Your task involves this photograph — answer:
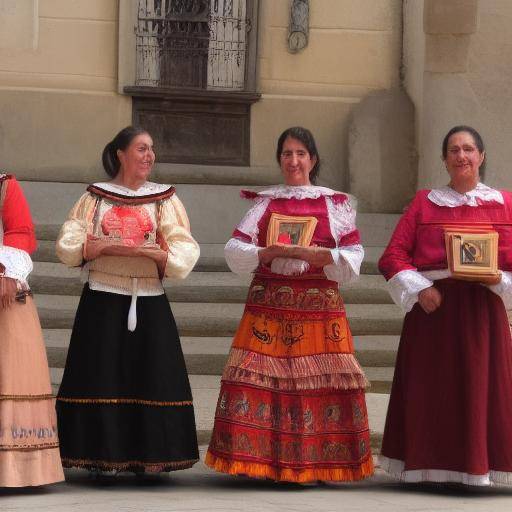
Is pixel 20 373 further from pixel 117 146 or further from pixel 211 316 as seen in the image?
pixel 211 316

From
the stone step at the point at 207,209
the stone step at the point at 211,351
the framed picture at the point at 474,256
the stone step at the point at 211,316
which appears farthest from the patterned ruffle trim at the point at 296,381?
the stone step at the point at 207,209

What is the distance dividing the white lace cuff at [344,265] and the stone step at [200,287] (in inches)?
124

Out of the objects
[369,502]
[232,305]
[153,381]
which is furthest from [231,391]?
[232,305]

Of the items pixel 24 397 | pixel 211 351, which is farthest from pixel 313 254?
pixel 211 351

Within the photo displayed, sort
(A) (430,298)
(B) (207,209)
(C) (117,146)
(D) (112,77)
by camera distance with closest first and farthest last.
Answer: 1. (A) (430,298)
2. (C) (117,146)
3. (B) (207,209)
4. (D) (112,77)

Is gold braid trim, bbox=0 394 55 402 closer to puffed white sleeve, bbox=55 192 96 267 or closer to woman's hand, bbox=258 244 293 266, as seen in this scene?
puffed white sleeve, bbox=55 192 96 267

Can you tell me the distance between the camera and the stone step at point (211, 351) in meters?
9.84

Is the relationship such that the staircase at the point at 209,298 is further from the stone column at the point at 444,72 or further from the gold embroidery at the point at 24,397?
the gold embroidery at the point at 24,397

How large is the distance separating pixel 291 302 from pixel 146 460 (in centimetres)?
100

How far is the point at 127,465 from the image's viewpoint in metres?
7.35

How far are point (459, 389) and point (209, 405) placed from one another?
82.0 inches

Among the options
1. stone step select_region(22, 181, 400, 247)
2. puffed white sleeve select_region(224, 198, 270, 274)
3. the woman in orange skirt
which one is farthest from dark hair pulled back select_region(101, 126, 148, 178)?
stone step select_region(22, 181, 400, 247)

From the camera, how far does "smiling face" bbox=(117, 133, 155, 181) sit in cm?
744

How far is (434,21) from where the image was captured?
11.6m
